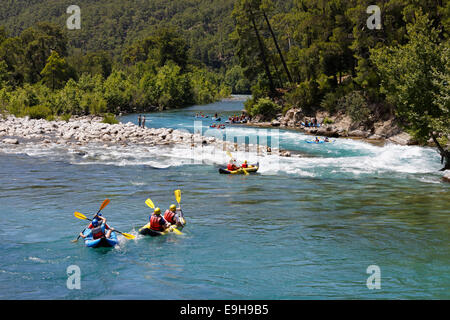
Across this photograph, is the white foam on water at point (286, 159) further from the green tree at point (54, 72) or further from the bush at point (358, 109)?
the green tree at point (54, 72)

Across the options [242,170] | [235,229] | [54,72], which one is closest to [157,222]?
[235,229]

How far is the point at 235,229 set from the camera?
15.4m

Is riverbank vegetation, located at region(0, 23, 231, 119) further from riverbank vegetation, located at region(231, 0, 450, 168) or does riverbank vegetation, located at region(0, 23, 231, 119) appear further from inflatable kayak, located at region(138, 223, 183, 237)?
inflatable kayak, located at region(138, 223, 183, 237)

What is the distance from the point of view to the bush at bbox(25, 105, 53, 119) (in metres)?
51.2

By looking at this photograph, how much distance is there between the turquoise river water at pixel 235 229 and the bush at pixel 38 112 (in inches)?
1000

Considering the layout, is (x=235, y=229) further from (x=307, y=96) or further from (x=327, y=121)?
(x=307, y=96)

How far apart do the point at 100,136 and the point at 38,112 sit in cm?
1766

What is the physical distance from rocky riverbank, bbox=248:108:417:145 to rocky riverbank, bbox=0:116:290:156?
998 cm

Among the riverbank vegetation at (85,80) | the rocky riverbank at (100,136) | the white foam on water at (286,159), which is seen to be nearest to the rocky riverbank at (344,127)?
the white foam on water at (286,159)

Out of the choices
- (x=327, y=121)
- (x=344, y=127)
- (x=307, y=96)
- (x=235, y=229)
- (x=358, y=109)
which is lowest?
(x=235, y=229)

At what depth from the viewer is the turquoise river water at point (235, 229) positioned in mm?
11203

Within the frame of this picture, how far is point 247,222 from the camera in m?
16.2

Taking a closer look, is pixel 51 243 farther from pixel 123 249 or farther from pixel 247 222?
pixel 247 222

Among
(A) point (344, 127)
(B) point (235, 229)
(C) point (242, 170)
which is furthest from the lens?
(A) point (344, 127)
